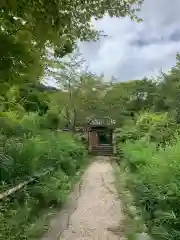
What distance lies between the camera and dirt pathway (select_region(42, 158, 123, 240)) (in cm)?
602

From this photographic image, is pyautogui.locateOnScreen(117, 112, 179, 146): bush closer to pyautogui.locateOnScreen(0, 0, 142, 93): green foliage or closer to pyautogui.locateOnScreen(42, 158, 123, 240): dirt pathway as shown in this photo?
pyautogui.locateOnScreen(42, 158, 123, 240): dirt pathway

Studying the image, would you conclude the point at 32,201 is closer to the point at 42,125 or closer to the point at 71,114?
the point at 42,125

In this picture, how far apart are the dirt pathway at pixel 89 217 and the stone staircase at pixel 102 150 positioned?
15.5 m

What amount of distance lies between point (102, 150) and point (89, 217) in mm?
20495

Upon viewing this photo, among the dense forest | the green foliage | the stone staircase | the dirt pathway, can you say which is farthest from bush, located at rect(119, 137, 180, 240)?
the stone staircase

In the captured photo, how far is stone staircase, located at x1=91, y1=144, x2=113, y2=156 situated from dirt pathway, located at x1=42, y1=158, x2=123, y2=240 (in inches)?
612

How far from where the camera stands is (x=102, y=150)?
2789 centimetres

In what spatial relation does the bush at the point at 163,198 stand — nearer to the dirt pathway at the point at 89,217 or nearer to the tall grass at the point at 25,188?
the dirt pathway at the point at 89,217

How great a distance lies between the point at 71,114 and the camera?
26266 millimetres

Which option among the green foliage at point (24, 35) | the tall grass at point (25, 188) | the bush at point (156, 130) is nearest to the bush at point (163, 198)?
the tall grass at point (25, 188)

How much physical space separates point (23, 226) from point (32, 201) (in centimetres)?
144

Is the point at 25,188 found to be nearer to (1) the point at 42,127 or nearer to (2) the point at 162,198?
(2) the point at 162,198

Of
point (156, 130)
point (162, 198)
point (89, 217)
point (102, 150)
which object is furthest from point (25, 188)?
point (102, 150)

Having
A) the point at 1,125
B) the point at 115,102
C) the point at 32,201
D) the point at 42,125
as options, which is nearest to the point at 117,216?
the point at 32,201
